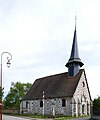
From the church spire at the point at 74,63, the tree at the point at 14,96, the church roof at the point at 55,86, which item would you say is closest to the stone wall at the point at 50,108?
the church roof at the point at 55,86

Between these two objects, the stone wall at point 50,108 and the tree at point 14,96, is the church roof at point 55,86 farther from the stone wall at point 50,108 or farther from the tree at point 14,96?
the tree at point 14,96

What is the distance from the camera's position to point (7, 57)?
22.4 m

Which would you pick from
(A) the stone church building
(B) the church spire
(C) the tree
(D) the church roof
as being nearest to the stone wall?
(A) the stone church building

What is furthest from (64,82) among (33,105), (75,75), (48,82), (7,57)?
(7,57)

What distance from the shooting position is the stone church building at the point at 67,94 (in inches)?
1843

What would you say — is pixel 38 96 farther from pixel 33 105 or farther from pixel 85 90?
pixel 85 90

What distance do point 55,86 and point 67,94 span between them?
520 centimetres

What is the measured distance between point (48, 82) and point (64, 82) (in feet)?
19.2

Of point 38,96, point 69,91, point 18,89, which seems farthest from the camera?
point 18,89

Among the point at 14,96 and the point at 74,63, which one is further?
the point at 14,96

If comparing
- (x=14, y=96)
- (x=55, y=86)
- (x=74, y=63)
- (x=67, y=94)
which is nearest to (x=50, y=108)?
(x=55, y=86)

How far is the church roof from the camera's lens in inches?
1874

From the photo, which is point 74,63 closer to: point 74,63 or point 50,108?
point 74,63

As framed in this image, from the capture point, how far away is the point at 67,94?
46.8m
